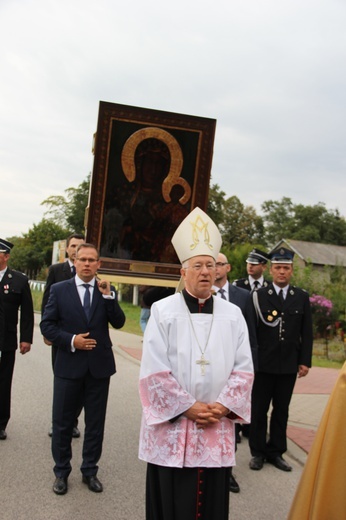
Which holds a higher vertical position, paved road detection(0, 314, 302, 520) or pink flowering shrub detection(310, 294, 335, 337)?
pink flowering shrub detection(310, 294, 335, 337)

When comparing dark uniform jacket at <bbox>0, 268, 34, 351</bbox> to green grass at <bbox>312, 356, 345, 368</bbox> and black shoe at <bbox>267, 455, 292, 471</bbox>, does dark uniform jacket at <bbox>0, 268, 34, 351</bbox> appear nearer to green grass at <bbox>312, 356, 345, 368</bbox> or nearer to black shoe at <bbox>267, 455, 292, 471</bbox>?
black shoe at <bbox>267, 455, 292, 471</bbox>

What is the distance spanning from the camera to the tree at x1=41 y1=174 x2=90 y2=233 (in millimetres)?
54616

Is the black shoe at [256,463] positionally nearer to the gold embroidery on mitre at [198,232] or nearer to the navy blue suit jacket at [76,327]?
the navy blue suit jacket at [76,327]

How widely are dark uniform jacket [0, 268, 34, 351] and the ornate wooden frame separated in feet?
3.35

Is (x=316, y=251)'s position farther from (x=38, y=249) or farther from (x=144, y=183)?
(x=144, y=183)

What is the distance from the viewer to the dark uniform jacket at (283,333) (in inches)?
228

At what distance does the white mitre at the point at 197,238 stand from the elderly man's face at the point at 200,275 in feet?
0.15

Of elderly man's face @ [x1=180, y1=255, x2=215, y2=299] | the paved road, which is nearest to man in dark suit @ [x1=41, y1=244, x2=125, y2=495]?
the paved road

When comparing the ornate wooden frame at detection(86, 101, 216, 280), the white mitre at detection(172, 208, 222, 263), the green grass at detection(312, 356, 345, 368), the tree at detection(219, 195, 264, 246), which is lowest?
the green grass at detection(312, 356, 345, 368)

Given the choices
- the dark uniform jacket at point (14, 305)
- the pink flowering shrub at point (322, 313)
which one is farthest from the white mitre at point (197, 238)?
the pink flowering shrub at point (322, 313)

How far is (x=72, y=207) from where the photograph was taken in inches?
2327

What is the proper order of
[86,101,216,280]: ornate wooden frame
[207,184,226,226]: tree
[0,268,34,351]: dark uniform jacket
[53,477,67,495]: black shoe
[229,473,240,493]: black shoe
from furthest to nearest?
[207,184,226,226]: tree → [86,101,216,280]: ornate wooden frame → [0,268,34,351]: dark uniform jacket → [229,473,240,493]: black shoe → [53,477,67,495]: black shoe

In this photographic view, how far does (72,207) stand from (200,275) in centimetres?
5683

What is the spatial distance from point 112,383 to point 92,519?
5.67 m
